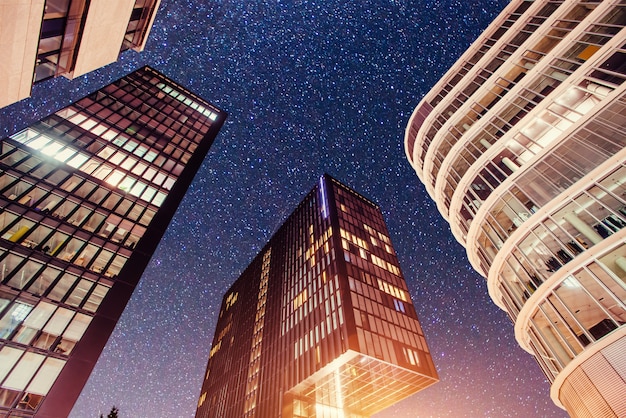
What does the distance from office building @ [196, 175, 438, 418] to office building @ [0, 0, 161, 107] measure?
32.3 meters

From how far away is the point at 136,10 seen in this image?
76.3ft

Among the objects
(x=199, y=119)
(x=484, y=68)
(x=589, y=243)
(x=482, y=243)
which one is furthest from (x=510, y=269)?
(x=199, y=119)

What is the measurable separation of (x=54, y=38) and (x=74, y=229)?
1521 centimetres

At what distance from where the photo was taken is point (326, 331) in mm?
36625

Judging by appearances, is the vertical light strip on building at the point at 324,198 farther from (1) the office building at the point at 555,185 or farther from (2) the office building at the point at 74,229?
(1) the office building at the point at 555,185

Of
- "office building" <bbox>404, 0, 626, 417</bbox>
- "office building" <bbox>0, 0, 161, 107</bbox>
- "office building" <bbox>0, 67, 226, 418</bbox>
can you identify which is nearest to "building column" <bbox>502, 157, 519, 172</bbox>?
"office building" <bbox>404, 0, 626, 417</bbox>

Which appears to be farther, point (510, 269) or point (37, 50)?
point (510, 269)

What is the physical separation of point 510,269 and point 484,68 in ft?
69.2

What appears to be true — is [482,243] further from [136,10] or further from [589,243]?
[136,10]

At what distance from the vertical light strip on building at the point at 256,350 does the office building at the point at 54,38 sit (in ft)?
143

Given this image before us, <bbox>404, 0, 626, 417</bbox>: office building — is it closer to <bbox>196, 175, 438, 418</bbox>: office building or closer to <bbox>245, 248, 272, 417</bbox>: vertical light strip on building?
<bbox>196, 175, 438, 418</bbox>: office building

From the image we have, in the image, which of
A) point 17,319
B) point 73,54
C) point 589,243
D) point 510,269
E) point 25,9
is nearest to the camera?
point 25,9

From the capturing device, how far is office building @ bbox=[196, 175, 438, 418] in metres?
34.7

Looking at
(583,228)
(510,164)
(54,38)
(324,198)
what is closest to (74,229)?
(54,38)
